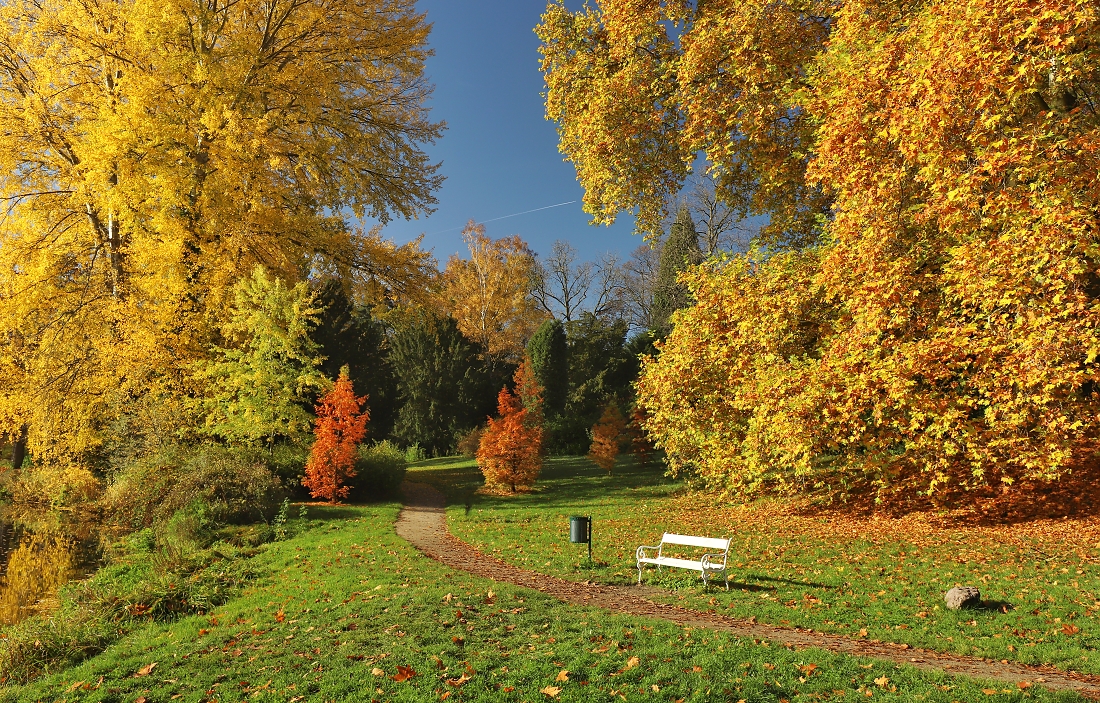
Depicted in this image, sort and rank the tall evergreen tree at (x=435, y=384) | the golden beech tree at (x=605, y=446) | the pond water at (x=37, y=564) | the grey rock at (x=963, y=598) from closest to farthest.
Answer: the grey rock at (x=963, y=598) < the pond water at (x=37, y=564) < the golden beech tree at (x=605, y=446) < the tall evergreen tree at (x=435, y=384)

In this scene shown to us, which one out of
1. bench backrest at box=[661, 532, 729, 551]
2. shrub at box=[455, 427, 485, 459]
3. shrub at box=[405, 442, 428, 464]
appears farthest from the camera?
shrub at box=[405, 442, 428, 464]

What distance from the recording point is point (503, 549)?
449 inches

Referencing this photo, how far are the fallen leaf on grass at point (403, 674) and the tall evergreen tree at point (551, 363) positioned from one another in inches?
1163

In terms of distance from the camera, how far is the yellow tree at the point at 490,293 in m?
41.8

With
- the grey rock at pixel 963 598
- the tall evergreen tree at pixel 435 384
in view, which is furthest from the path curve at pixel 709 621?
the tall evergreen tree at pixel 435 384

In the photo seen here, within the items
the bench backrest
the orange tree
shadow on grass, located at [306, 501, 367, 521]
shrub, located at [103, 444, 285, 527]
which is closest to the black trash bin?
the bench backrest

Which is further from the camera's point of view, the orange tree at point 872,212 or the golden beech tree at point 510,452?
the golden beech tree at point 510,452

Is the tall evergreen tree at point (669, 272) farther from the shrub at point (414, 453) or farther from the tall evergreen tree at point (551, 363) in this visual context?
the shrub at point (414, 453)

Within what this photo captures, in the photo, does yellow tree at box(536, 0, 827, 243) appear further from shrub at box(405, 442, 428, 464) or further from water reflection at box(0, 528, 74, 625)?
shrub at box(405, 442, 428, 464)

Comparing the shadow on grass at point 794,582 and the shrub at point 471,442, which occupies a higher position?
the shrub at point 471,442

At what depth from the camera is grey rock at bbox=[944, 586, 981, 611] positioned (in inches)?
280

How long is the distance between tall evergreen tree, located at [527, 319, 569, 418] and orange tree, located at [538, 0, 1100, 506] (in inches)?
759

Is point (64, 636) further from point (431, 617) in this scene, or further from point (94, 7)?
point (94, 7)

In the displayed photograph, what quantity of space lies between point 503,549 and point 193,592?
5104 mm
